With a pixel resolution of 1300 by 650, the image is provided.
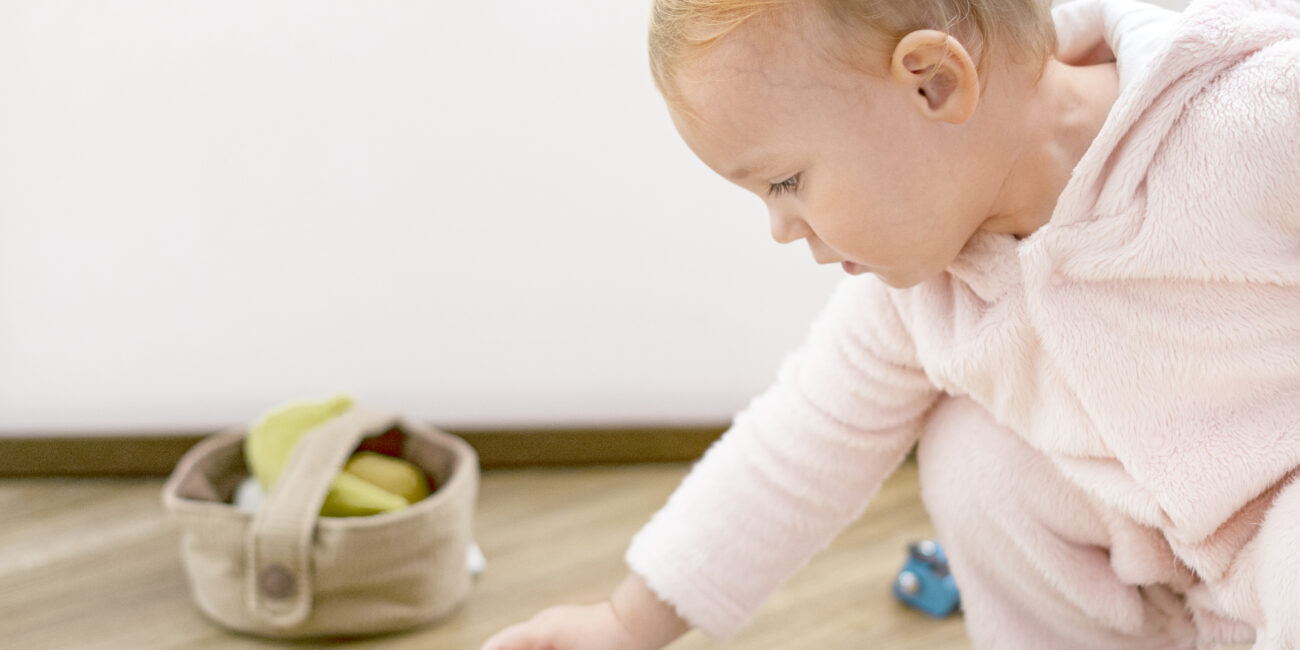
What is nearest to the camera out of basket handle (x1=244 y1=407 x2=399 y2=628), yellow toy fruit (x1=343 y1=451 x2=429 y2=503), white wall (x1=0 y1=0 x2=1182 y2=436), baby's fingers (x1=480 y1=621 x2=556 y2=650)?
baby's fingers (x1=480 y1=621 x2=556 y2=650)

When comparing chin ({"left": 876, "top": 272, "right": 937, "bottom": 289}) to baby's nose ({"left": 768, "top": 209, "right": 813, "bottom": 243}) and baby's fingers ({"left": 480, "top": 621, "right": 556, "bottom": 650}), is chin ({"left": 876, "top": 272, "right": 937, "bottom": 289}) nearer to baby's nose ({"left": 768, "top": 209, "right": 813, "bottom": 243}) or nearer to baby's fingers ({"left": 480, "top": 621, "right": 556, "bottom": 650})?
baby's nose ({"left": 768, "top": 209, "right": 813, "bottom": 243})

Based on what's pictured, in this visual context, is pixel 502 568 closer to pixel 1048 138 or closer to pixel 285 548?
pixel 285 548

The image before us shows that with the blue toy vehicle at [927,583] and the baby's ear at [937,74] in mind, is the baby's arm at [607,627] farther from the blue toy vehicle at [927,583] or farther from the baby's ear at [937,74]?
the baby's ear at [937,74]

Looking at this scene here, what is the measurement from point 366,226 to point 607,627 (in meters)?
0.60

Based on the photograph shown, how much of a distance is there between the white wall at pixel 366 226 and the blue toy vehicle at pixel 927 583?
330 millimetres

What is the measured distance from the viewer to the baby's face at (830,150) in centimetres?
65

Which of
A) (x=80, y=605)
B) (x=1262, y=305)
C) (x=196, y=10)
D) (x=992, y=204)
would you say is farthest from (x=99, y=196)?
(x=1262, y=305)

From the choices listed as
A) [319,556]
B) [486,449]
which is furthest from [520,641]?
[486,449]

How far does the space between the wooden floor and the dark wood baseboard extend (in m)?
0.01

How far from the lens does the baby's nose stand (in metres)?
0.70

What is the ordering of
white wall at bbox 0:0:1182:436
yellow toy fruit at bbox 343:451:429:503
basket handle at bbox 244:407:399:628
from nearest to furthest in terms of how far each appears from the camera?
1. basket handle at bbox 244:407:399:628
2. yellow toy fruit at bbox 343:451:429:503
3. white wall at bbox 0:0:1182:436

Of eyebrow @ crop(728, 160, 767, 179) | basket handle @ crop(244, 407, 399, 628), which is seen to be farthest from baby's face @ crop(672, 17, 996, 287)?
basket handle @ crop(244, 407, 399, 628)

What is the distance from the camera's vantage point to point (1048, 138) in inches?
28.7

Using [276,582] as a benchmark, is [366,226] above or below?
above
